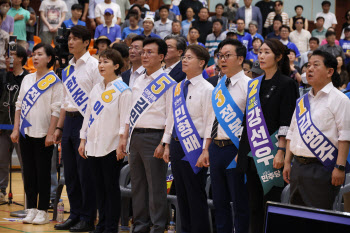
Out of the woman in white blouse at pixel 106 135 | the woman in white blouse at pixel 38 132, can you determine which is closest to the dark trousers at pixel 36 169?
the woman in white blouse at pixel 38 132

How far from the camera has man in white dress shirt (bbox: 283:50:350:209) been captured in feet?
13.4

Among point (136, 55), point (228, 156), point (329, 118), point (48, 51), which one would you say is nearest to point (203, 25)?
point (48, 51)

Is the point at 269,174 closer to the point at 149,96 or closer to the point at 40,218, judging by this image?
the point at 149,96

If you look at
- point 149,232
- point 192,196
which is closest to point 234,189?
point 192,196

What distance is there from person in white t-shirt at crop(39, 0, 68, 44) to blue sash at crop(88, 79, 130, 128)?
7235 mm

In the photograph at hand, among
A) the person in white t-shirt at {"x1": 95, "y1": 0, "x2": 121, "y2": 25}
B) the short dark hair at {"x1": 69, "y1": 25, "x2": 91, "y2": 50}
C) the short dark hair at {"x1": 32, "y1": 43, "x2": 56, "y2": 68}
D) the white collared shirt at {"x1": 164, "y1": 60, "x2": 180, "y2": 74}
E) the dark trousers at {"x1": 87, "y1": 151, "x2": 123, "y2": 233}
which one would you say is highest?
the person in white t-shirt at {"x1": 95, "y1": 0, "x2": 121, "y2": 25}

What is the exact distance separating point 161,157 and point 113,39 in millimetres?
7226

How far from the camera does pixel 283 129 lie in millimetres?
4406

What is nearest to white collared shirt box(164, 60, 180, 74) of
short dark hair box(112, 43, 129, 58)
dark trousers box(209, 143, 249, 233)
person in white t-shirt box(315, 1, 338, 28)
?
short dark hair box(112, 43, 129, 58)

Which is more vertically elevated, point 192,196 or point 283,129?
point 283,129

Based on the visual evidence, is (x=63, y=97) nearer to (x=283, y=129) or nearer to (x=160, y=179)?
(x=160, y=179)

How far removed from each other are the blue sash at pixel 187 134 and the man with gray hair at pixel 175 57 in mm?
681

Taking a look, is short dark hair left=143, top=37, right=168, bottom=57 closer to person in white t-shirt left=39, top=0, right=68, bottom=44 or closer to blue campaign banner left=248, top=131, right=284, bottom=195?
blue campaign banner left=248, top=131, right=284, bottom=195

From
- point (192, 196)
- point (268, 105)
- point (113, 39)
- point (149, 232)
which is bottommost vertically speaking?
point (149, 232)
